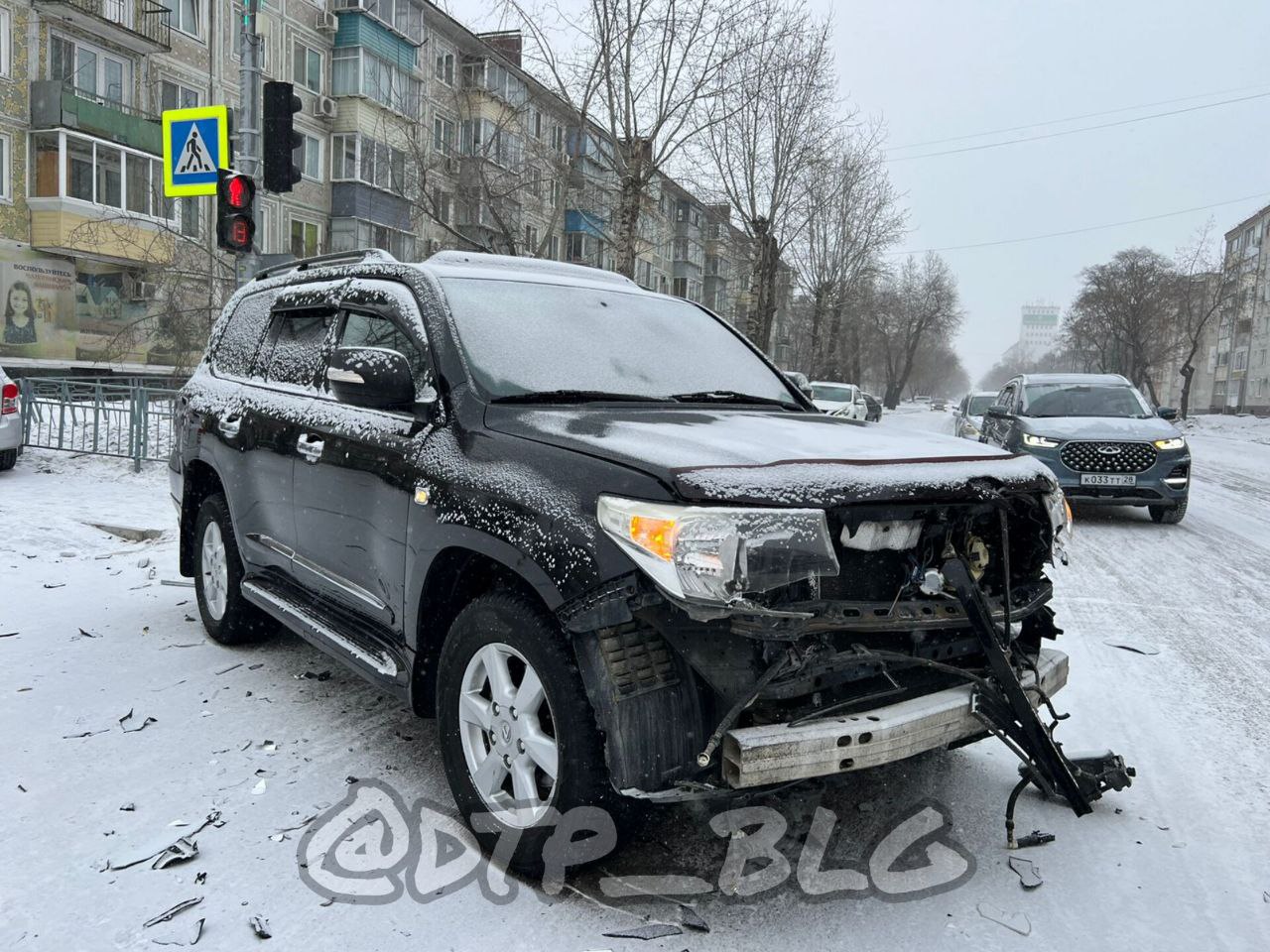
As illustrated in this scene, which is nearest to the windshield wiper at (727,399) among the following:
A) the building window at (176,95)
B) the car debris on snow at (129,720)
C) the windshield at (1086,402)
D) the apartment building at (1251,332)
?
the car debris on snow at (129,720)

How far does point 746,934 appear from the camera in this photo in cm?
255

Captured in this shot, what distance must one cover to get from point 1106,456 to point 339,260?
8.05 meters

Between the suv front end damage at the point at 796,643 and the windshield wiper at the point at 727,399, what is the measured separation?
119cm

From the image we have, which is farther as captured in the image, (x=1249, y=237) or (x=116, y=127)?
(x=1249, y=237)

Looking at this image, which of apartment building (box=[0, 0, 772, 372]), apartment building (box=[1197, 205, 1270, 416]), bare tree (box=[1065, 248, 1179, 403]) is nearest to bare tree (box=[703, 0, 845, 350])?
apartment building (box=[0, 0, 772, 372])

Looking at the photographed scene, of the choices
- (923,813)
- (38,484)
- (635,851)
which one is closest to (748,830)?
(635,851)

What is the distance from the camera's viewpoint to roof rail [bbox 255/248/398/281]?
164 inches

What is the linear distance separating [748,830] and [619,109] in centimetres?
1746

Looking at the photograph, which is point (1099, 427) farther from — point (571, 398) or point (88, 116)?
point (88, 116)

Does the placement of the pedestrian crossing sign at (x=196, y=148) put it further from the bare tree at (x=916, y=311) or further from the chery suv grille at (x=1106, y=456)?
the bare tree at (x=916, y=311)

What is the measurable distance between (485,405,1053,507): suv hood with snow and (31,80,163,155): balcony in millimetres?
26685

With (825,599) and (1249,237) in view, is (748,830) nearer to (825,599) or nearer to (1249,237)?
(825,599)

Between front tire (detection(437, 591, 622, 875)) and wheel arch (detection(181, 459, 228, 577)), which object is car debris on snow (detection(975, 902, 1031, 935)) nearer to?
front tire (detection(437, 591, 622, 875))

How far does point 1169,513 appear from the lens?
9945mm
